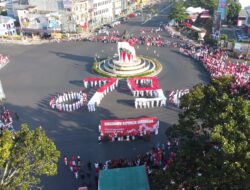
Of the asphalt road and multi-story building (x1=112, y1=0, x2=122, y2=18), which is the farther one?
multi-story building (x1=112, y1=0, x2=122, y2=18)

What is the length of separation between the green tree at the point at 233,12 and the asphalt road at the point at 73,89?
24694mm

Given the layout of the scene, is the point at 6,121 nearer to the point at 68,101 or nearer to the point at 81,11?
the point at 68,101

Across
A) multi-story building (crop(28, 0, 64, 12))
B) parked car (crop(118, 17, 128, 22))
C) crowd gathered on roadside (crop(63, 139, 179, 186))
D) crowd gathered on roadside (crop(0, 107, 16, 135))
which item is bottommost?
crowd gathered on roadside (crop(63, 139, 179, 186))

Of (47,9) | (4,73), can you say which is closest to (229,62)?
(4,73)

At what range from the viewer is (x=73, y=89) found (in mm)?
37719

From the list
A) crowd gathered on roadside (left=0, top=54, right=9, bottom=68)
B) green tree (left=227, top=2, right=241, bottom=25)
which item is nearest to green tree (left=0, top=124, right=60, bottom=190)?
crowd gathered on roadside (left=0, top=54, right=9, bottom=68)

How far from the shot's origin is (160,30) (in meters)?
66.3

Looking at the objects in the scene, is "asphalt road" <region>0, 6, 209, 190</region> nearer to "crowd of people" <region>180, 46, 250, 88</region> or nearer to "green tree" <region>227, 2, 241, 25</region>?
"crowd of people" <region>180, 46, 250, 88</region>

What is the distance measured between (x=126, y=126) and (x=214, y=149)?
427 inches

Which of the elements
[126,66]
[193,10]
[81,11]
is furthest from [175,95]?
[193,10]

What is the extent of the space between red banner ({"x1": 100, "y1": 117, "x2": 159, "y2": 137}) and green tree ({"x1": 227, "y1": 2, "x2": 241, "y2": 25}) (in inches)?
1982

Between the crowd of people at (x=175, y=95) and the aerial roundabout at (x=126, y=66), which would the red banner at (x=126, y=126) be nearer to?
the crowd of people at (x=175, y=95)

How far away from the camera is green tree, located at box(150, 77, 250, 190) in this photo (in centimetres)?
1473

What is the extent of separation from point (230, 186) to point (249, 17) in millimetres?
51741
